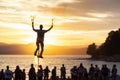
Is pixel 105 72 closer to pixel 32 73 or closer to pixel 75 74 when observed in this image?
pixel 75 74

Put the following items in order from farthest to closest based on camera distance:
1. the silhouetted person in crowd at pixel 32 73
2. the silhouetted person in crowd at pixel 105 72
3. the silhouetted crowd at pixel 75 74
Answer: the silhouetted person in crowd at pixel 105 72 → the silhouetted person in crowd at pixel 32 73 → the silhouetted crowd at pixel 75 74

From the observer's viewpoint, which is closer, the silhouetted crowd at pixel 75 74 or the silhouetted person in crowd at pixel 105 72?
the silhouetted crowd at pixel 75 74

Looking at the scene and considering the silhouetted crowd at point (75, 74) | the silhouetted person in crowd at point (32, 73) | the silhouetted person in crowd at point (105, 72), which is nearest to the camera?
the silhouetted crowd at point (75, 74)

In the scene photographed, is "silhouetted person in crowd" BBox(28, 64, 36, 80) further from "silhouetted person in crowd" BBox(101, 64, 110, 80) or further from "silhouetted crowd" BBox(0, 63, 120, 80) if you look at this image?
"silhouetted person in crowd" BBox(101, 64, 110, 80)

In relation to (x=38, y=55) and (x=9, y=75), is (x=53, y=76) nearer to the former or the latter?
(x=9, y=75)

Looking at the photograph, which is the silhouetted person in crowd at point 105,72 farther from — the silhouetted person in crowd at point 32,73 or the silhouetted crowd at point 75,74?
the silhouetted person in crowd at point 32,73

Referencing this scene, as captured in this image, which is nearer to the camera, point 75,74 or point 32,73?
point 32,73

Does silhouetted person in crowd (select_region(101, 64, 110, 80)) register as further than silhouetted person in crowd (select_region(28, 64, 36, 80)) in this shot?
Yes

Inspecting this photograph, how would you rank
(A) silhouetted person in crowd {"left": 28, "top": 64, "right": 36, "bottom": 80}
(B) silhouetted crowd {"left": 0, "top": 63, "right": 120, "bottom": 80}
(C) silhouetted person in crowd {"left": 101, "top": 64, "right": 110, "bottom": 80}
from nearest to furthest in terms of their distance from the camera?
(B) silhouetted crowd {"left": 0, "top": 63, "right": 120, "bottom": 80} → (A) silhouetted person in crowd {"left": 28, "top": 64, "right": 36, "bottom": 80} → (C) silhouetted person in crowd {"left": 101, "top": 64, "right": 110, "bottom": 80}

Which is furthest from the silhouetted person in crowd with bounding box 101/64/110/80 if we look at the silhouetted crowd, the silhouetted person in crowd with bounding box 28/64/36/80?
the silhouetted person in crowd with bounding box 28/64/36/80

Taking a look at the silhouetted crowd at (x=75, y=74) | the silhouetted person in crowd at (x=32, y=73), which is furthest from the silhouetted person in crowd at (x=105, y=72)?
the silhouetted person in crowd at (x=32, y=73)

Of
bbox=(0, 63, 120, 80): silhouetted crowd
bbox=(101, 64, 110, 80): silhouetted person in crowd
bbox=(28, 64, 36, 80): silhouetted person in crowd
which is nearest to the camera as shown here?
bbox=(0, 63, 120, 80): silhouetted crowd

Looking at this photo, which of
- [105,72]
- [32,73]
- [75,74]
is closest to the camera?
[32,73]

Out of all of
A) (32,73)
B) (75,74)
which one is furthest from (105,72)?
(32,73)
